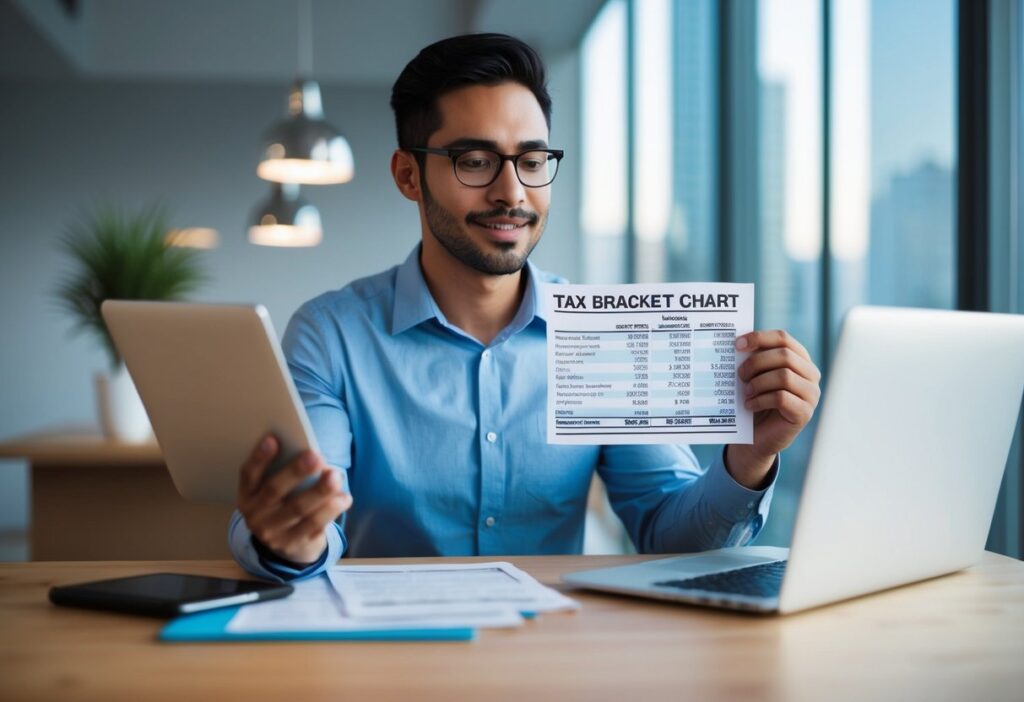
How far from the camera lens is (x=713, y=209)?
12.5ft

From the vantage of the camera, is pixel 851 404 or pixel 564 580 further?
pixel 564 580

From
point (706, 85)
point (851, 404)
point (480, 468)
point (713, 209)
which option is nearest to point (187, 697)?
point (851, 404)

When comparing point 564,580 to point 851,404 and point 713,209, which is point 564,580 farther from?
point 713,209

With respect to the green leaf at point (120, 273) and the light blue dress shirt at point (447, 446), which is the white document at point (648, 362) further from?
the green leaf at point (120, 273)

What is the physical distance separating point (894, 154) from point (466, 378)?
1.26 m

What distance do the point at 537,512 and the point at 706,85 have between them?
264cm

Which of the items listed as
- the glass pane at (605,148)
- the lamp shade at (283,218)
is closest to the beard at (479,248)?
the lamp shade at (283,218)

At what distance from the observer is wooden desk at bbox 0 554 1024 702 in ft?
2.72

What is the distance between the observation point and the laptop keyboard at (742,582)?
1.10 metres

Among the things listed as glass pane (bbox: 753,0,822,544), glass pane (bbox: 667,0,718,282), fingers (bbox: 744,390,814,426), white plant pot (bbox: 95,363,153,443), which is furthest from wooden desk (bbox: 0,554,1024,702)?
glass pane (bbox: 667,0,718,282)

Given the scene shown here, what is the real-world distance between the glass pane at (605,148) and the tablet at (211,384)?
4283 mm

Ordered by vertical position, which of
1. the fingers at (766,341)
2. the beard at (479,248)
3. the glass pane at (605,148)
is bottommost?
the fingers at (766,341)

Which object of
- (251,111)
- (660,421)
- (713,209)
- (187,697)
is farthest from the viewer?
(251,111)

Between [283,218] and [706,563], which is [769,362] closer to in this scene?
[706,563]
